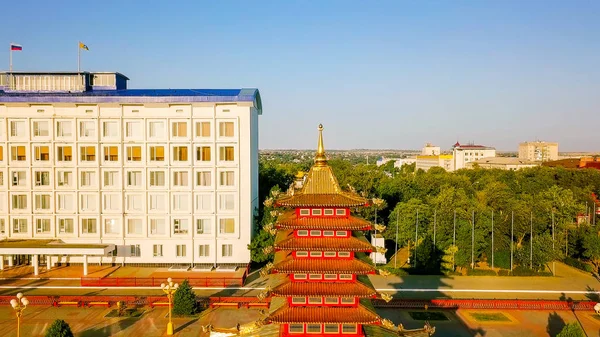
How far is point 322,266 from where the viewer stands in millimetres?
21109

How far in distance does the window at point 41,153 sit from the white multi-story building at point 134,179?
10 centimetres

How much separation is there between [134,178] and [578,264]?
145 ft

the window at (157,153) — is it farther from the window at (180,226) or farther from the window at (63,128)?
the window at (63,128)

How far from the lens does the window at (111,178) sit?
142 ft

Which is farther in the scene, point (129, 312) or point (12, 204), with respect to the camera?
point (12, 204)

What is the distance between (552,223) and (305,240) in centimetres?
3683


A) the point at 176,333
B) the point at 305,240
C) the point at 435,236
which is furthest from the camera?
the point at 435,236

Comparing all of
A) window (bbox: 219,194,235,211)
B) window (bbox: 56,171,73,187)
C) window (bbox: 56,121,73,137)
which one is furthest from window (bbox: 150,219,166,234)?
window (bbox: 56,121,73,137)

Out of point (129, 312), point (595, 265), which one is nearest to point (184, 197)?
point (129, 312)

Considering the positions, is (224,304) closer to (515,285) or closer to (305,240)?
(305,240)

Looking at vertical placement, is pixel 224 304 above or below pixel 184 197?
below

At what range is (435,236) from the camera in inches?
1786

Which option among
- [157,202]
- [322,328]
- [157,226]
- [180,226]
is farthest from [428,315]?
[157,202]

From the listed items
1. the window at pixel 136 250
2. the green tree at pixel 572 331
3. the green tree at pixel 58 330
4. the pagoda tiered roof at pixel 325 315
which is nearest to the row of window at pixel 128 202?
the window at pixel 136 250
